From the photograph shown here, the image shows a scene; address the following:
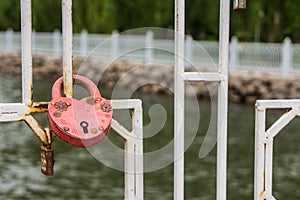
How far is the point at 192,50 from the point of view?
1081 centimetres

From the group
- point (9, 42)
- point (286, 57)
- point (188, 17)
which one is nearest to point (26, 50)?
point (286, 57)

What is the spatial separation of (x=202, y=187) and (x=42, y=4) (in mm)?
12177

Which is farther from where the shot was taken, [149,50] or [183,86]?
[149,50]

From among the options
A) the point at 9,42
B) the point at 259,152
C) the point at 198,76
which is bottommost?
the point at 9,42

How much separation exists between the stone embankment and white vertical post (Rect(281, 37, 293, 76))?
0.15 meters

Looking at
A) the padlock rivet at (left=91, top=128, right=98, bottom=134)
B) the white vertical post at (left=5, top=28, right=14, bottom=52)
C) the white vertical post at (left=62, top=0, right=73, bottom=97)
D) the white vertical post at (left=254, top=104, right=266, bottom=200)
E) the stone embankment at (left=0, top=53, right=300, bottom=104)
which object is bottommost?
the stone embankment at (left=0, top=53, right=300, bottom=104)

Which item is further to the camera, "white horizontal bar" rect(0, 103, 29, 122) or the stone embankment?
the stone embankment

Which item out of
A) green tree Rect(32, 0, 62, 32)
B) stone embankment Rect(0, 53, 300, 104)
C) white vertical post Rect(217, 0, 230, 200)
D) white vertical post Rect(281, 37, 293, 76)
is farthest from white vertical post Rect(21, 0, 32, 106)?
green tree Rect(32, 0, 62, 32)

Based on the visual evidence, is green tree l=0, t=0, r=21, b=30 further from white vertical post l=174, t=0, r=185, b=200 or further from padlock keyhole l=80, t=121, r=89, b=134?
padlock keyhole l=80, t=121, r=89, b=134

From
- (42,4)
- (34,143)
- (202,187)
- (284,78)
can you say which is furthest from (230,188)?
(42,4)

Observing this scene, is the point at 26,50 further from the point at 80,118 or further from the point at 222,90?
the point at 222,90

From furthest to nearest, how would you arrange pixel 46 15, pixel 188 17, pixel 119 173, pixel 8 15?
pixel 8 15, pixel 46 15, pixel 188 17, pixel 119 173

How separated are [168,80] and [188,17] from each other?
11.2ft

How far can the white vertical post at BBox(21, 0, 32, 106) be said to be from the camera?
51.6 inches
